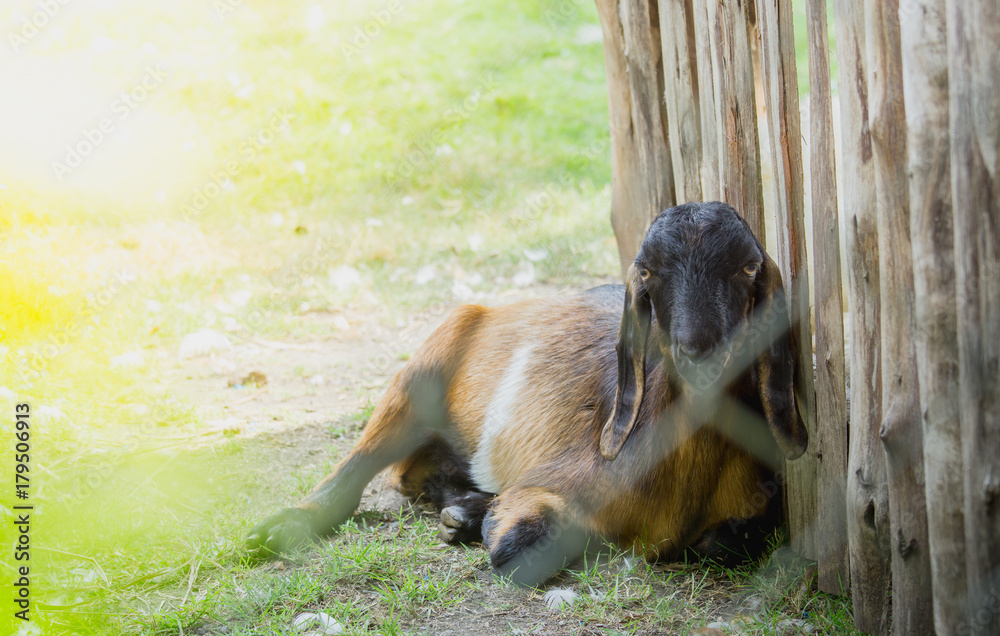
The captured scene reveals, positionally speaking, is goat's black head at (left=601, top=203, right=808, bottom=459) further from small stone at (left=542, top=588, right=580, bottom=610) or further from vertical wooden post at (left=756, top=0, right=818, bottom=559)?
small stone at (left=542, top=588, right=580, bottom=610)

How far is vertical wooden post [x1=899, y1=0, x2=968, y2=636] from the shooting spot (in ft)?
6.38

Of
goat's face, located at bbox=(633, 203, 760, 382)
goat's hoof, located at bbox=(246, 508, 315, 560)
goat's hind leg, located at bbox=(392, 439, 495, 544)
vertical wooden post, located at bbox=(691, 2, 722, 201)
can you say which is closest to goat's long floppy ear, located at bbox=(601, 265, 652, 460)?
goat's face, located at bbox=(633, 203, 760, 382)

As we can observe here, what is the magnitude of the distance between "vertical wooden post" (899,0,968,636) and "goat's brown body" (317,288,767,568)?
85cm

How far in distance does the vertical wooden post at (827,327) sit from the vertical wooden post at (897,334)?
280 mm

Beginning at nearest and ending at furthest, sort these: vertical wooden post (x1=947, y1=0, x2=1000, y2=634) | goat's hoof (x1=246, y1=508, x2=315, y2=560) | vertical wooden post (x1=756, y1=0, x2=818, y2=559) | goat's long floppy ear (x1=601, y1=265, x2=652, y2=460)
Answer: vertical wooden post (x1=947, y1=0, x2=1000, y2=634) → vertical wooden post (x1=756, y1=0, x2=818, y2=559) → goat's long floppy ear (x1=601, y1=265, x2=652, y2=460) → goat's hoof (x1=246, y1=508, x2=315, y2=560)

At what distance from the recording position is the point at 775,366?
2.68 meters

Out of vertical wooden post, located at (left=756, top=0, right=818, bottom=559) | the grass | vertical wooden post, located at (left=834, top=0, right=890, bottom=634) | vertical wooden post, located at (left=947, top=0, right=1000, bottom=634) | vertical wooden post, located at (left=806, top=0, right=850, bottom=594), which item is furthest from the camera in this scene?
the grass

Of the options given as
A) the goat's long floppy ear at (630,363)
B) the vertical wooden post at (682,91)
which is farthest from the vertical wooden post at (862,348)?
the vertical wooden post at (682,91)

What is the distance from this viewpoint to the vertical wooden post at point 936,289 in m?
1.95

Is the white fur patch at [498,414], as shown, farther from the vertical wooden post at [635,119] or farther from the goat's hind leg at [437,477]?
the vertical wooden post at [635,119]

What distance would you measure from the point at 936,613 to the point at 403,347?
379 centimetres

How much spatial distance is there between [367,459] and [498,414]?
592 millimetres

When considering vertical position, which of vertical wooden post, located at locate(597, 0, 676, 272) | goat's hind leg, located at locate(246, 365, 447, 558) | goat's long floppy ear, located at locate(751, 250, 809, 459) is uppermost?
vertical wooden post, located at locate(597, 0, 676, 272)

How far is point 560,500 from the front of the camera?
311cm
